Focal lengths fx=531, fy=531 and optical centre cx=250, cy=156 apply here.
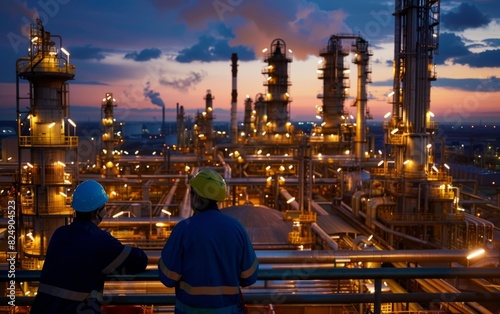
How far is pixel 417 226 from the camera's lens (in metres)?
20.2

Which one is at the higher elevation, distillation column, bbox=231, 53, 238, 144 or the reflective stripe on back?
distillation column, bbox=231, 53, 238, 144

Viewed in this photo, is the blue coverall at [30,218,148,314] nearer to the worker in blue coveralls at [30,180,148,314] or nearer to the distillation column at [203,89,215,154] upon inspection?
the worker in blue coveralls at [30,180,148,314]

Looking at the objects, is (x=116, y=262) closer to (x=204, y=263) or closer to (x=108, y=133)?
(x=204, y=263)

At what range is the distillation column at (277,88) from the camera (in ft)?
135

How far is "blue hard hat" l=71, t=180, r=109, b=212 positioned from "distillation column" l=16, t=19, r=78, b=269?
34.2 ft

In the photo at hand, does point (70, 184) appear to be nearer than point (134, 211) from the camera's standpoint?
Yes

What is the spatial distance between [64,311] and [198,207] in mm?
957

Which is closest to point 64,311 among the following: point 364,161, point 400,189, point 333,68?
point 400,189

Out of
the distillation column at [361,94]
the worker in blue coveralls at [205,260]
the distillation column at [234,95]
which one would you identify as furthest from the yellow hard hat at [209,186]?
the distillation column at [234,95]

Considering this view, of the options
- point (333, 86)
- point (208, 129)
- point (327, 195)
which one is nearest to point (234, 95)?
point (208, 129)

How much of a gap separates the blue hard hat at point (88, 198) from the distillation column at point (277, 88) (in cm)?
3821

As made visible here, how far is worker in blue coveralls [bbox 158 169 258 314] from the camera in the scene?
A: 2.84 meters

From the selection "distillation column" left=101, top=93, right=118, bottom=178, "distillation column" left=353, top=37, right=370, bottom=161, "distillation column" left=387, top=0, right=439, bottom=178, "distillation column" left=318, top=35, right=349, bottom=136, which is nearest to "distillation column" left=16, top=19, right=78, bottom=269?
"distillation column" left=387, top=0, right=439, bottom=178

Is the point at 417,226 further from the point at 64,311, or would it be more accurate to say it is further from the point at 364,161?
the point at 64,311
